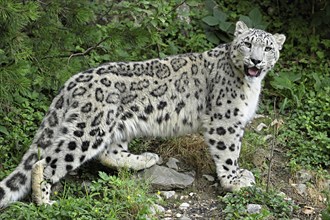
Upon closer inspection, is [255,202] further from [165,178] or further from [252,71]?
[252,71]

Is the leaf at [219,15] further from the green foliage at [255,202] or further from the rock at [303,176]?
the green foliage at [255,202]

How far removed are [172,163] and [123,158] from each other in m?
0.59

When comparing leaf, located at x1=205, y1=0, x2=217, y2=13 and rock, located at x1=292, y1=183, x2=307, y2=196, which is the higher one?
leaf, located at x1=205, y1=0, x2=217, y2=13

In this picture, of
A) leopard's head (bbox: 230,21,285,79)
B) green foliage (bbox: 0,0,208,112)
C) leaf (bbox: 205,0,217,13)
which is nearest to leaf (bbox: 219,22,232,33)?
leaf (bbox: 205,0,217,13)

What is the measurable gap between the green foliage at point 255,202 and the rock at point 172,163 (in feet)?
2.69

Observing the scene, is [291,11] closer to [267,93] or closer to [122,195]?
[267,93]

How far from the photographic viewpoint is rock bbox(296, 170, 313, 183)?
7806mm

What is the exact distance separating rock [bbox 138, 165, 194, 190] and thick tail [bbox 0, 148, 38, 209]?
3.85 ft

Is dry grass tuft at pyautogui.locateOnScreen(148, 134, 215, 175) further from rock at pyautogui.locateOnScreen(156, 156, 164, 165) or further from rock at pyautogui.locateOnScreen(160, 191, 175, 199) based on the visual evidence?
rock at pyautogui.locateOnScreen(160, 191, 175, 199)

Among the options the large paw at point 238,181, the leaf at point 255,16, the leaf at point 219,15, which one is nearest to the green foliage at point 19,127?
the large paw at point 238,181

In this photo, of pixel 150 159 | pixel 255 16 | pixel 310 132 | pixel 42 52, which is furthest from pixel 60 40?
pixel 255 16

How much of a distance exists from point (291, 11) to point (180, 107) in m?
3.97

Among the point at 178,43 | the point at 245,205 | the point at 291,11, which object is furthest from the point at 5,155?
the point at 291,11

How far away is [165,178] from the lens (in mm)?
7348
